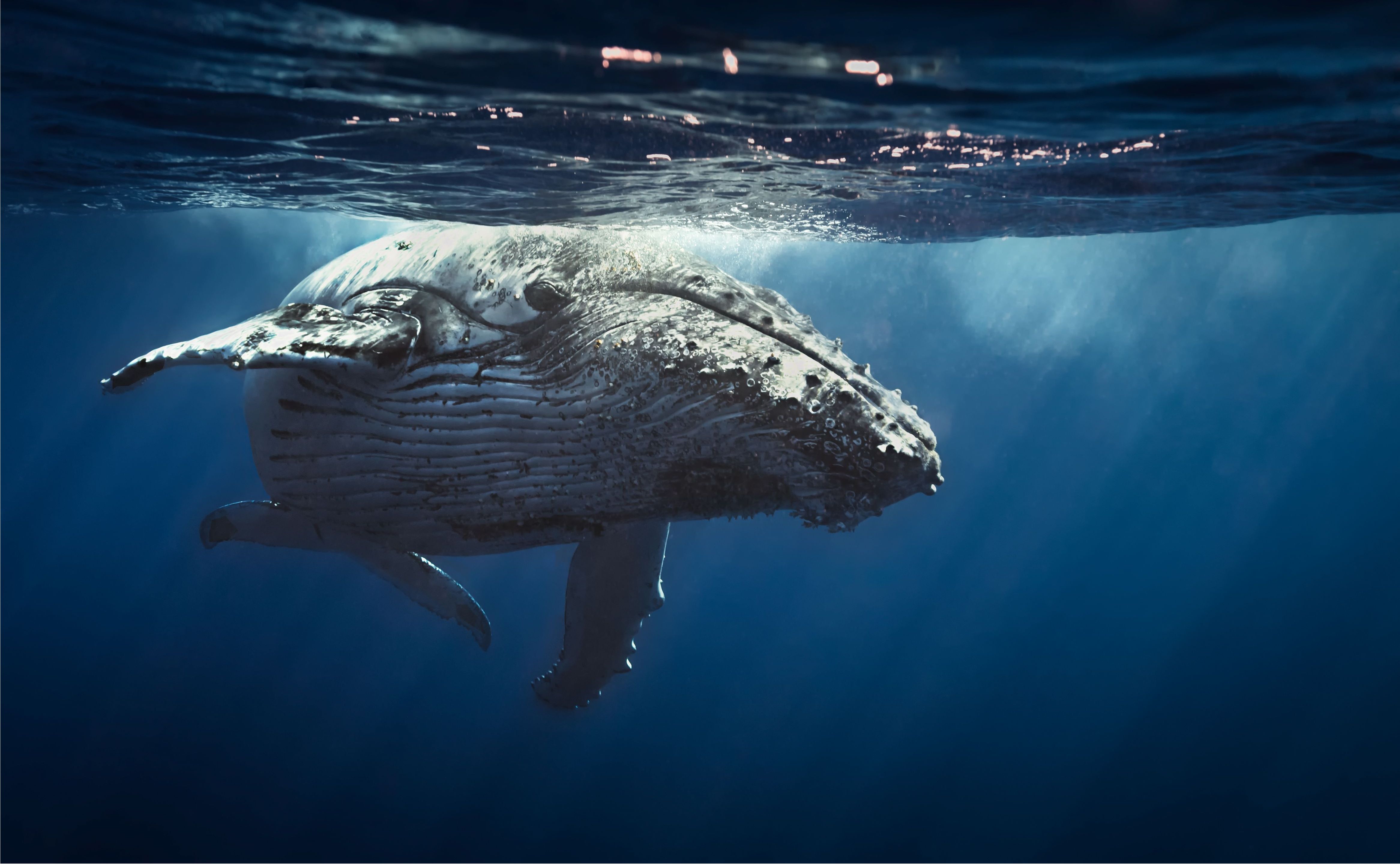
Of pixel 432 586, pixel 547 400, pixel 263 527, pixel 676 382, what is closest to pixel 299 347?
pixel 547 400

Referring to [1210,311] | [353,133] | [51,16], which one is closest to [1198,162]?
[353,133]

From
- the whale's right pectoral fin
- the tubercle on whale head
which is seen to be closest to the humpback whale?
the tubercle on whale head

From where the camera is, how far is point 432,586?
5660 mm

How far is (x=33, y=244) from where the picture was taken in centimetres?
2611

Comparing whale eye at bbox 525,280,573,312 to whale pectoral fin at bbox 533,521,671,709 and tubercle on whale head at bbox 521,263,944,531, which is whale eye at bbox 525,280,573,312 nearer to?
tubercle on whale head at bbox 521,263,944,531

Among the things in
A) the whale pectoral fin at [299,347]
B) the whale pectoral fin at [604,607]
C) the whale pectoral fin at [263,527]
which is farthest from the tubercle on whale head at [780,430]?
the whale pectoral fin at [263,527]

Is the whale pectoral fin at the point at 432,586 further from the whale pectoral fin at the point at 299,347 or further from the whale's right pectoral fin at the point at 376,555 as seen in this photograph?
the whale pectoral fin at the point at 299,347

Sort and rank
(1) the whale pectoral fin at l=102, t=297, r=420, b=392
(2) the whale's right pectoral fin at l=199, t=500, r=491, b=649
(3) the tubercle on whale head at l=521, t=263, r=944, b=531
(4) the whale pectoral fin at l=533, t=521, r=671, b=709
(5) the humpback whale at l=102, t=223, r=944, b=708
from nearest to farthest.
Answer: (3) the tubercle on whale head at l=521, t=263, r=944, b=531
(5) the humpback whale at l=102, t=223, r=944, b=708
(1) the whale pectoral fin at l=102, t=297, r=420, b=392
(2) the whale's right pectoral fin at l=199, t=500, r=491, b=649
(4) the whale pectoral fin at l=533, t=521, r=671, b=709

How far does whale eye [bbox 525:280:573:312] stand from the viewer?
4.30 meters

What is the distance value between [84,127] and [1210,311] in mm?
65698

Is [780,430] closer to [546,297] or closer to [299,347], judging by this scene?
[546,297]

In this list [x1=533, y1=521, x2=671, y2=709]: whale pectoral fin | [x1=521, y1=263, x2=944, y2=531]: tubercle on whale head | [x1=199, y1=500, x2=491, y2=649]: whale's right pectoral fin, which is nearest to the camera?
[x1=521, y1=263, x2=944, y2=531]: tubercle on whale head

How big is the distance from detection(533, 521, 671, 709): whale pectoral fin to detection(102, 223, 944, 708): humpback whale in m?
1.29

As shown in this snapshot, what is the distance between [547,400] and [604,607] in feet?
9.06
